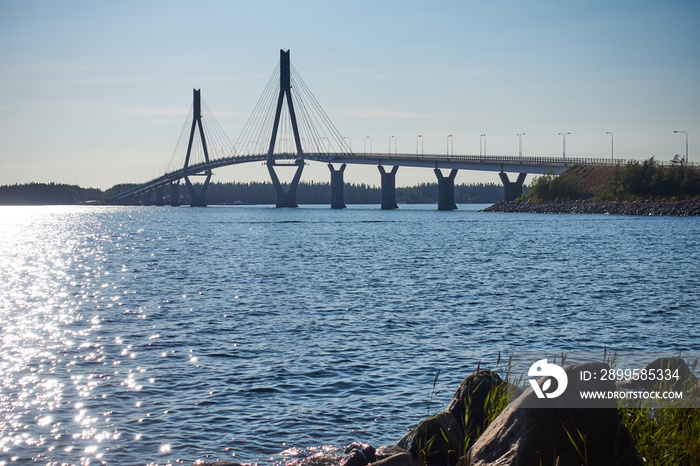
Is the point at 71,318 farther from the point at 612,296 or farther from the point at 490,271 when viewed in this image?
the point at 490,271

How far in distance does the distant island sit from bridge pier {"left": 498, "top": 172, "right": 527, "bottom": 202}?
130 centimetres

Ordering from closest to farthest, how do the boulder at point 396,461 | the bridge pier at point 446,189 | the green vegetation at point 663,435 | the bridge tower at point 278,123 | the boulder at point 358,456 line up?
the green vegetation at point 663,435 < the boulder at point 396,461 < the boulder at point 358,456 < the bridge tower at point 278,123 < the bridge pier at point 446,189

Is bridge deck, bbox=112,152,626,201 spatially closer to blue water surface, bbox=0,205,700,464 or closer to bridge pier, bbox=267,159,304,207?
bridge pier, bbox=267,159,304,207

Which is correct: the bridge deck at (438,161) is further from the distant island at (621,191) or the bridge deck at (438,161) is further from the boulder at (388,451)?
the boulder at (388,451)

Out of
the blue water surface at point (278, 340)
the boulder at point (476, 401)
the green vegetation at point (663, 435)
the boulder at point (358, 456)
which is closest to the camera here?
the green vegetation at point (663, 435)

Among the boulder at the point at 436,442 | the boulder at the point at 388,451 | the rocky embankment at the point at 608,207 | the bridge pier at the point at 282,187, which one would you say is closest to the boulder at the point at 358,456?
the boulder at the point at 388,451

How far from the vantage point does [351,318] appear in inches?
909

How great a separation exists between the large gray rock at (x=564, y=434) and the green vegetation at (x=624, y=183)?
120 m

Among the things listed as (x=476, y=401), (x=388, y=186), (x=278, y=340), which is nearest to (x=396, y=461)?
(x=476, y=401)

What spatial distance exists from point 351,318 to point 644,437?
15.3 metres

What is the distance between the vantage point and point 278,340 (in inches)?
762

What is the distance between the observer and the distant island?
118250 millimetres

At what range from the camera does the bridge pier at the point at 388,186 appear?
6260 inches

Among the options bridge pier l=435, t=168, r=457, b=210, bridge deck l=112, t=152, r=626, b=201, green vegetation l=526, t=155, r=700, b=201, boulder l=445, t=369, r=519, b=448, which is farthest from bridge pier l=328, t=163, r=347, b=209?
boulder l=445, t=369, r=519, b=448
